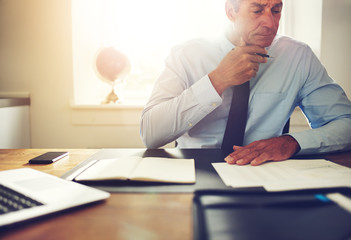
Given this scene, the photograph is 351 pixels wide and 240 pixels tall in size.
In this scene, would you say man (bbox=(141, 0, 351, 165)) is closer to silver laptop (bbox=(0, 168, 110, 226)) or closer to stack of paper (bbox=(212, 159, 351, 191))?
stack of paper (bbox=(212, 159, 351, 191))

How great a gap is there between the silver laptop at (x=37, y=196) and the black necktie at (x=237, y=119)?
0.60m

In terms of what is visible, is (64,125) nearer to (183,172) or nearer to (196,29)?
(196,29)

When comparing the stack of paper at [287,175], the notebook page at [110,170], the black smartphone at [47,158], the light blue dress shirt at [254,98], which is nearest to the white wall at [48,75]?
the light blue dress shirt at [254,98]

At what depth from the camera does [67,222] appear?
0.42 metres

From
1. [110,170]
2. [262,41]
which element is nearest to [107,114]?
[262,41]

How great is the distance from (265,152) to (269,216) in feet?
1.30

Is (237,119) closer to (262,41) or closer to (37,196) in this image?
(262,41)

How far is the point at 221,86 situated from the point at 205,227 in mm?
696

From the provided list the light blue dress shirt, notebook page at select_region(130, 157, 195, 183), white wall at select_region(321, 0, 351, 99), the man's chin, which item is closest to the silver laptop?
notebook page at select_region(130, 157, 195, 183)

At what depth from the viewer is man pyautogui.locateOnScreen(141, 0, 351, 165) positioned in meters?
1.00

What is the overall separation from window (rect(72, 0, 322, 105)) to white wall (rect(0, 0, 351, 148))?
9cm

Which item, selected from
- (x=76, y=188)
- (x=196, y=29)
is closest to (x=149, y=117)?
(x=76, y=188)

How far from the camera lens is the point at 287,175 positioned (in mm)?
614

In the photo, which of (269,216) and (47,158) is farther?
(47,158)
